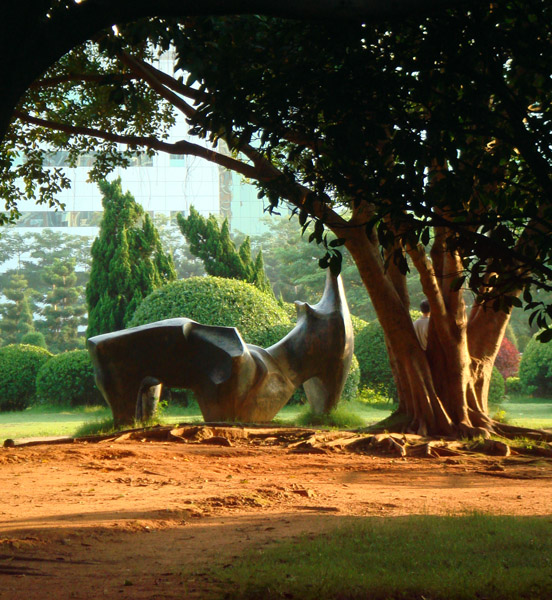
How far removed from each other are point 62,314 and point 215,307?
71.6 ft

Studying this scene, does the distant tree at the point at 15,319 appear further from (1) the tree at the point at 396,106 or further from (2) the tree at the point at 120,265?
(1) the tree at the point at 396,106

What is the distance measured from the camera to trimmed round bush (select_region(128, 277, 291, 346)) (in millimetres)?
17391

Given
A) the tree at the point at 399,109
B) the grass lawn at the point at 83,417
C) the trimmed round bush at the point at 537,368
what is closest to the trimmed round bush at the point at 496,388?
the grass lawn at the point at 83,417

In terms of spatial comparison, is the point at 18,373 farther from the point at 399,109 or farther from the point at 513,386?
the point at 399,109

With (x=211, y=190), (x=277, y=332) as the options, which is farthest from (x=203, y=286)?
(x=211, y=190)

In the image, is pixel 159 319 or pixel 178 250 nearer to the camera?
pixel 159 319

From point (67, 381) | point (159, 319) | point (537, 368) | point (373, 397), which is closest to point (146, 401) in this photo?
point (159, 319)

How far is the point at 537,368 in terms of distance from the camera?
23438mm

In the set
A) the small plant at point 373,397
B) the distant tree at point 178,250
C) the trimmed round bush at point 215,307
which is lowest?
the small plant at point 373,397

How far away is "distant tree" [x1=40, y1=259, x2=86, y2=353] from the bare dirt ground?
89.7 ft

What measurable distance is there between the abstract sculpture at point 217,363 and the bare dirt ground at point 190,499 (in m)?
1.14

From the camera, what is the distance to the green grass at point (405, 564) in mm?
4066

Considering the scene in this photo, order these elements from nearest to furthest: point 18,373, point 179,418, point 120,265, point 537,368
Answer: point 179,418 < point 18,373 < point 120,265 < point 537,368

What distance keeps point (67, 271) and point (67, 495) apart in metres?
32.2
